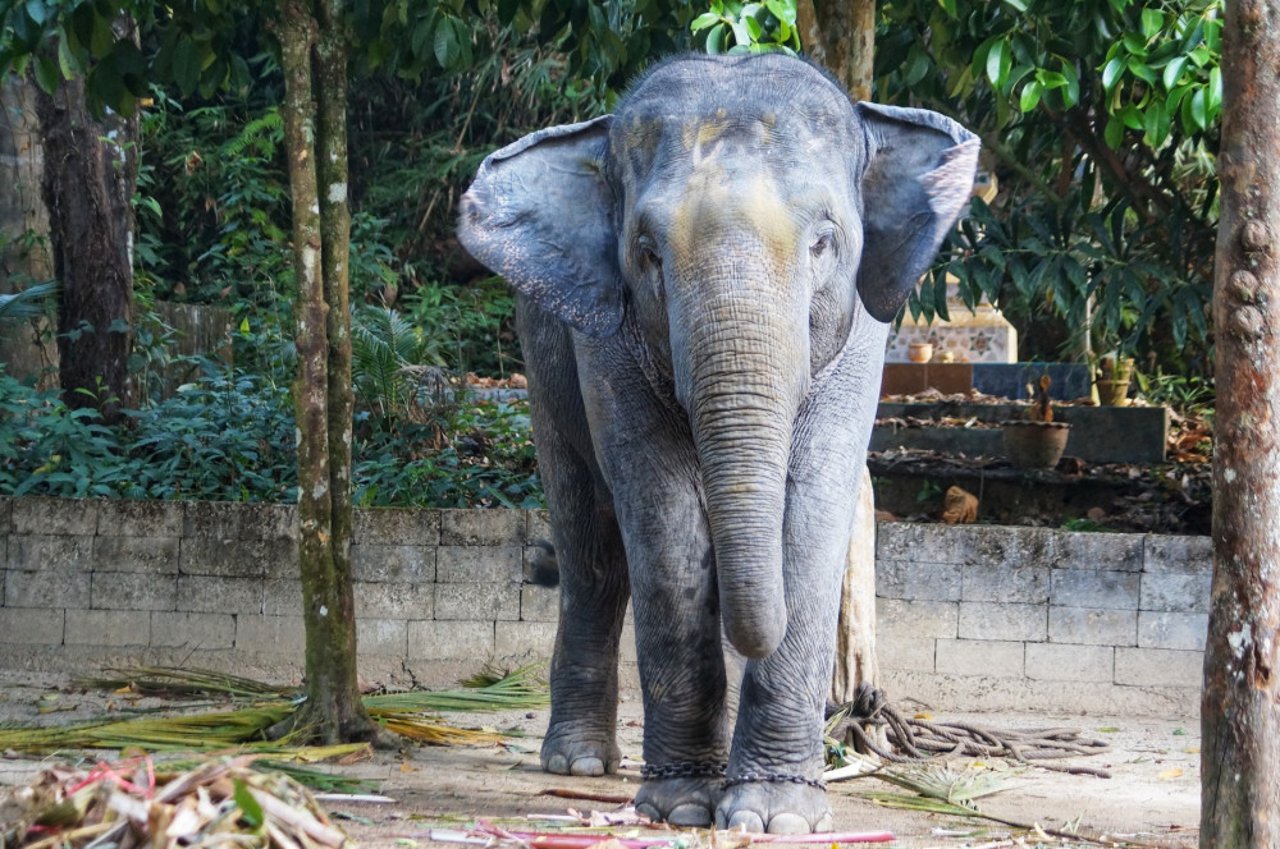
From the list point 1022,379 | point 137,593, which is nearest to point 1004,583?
point 137,593

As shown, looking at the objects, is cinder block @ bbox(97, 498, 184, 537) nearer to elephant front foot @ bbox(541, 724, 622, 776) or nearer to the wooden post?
elephant front foot @ bbox(541, 724, 622, 776)

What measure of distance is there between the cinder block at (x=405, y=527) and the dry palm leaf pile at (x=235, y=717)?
89 cm

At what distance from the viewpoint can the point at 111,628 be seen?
344 inches

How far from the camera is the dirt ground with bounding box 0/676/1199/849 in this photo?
4.68 m

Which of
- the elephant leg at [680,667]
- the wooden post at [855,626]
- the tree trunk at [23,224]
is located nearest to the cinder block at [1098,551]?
the wooden post at [855,626]

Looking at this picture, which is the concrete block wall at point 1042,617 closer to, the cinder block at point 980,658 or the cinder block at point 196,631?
the cinder block at point 980,658

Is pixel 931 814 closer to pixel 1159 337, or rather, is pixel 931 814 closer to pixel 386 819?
pixel 386 819

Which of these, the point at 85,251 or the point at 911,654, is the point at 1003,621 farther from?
the point at 85,251

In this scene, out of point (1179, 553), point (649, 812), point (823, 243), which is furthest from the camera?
Answer: point (1179, 553)

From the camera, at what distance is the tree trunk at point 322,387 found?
20.2 ft

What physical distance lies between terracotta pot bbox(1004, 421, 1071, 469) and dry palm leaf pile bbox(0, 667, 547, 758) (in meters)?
3.59

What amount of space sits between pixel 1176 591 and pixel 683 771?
13.5 ft

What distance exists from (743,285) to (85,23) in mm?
3460

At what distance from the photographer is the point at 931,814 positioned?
16.9ft
